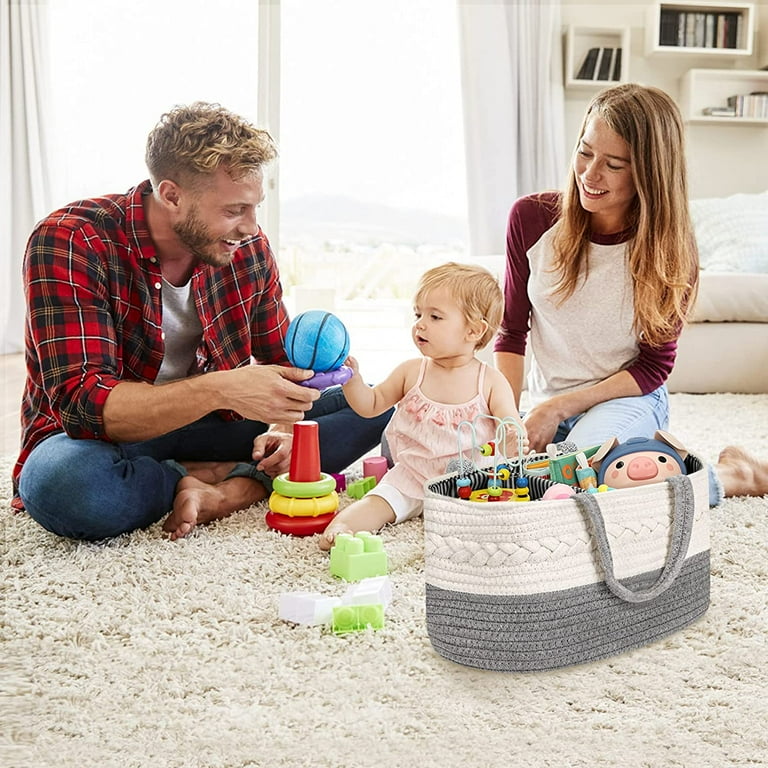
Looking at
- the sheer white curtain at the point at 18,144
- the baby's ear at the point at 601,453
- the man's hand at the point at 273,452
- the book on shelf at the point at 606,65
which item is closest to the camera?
the baby's ear at the point at 601,453

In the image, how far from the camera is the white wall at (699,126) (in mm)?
5039

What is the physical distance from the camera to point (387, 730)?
1.08 meters

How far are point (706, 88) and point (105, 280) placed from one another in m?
4.16

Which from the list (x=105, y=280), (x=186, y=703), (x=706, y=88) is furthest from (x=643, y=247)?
(x=706, y=88)

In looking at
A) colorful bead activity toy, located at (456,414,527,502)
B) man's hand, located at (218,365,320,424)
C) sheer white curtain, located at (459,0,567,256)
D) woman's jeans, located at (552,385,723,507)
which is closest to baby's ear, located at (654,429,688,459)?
colorful bead activity toy, located at (456,414,527,502)

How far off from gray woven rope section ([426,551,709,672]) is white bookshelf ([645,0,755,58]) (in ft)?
14.0

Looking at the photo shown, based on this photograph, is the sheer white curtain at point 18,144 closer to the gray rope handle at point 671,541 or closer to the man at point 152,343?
the man at point 152,343

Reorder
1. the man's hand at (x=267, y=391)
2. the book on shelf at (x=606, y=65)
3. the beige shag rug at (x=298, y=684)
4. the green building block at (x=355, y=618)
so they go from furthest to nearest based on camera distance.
→ the book on shelf at (x=606, y=65), the man's hand at (x=267, y=391), the green building block at (x=355, y=618), the beige shag rug at (x=298, y=684)

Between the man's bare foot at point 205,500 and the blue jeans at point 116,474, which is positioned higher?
the blue jeans at point 116,474

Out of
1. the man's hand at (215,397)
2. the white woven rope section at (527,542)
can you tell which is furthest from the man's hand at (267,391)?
the white woven rope section at (527,542)

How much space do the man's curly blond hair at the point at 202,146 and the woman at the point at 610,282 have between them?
0.67 metres

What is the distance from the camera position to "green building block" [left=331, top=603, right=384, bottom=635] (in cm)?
135

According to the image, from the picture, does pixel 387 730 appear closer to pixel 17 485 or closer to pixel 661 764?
pixel 661 764

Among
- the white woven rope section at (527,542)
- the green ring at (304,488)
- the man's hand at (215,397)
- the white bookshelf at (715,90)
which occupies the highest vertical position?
the white bookshelf at (715,90)
